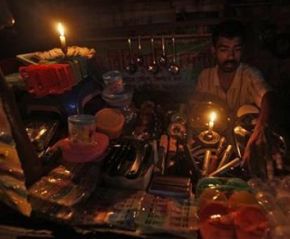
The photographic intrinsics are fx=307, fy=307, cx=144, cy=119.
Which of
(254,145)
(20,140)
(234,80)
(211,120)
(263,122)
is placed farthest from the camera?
(234,80)

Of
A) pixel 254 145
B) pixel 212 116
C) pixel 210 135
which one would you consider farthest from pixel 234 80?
pixel 254 145

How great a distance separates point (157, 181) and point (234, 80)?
206cm

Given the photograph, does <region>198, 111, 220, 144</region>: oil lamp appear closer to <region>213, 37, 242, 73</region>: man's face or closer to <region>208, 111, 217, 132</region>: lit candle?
<region>208, 111, 217, 132</region>: lit candle

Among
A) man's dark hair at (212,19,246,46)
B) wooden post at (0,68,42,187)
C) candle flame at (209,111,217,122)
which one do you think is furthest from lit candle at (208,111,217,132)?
wooden post at (0,68,42,187)

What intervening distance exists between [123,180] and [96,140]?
0.53 metres

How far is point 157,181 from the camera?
2912mm

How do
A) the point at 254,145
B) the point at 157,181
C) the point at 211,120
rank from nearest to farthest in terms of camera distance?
the point at 157,181 < the point at 254,145 < the point at 211,120

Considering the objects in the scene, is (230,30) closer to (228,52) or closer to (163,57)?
(228,52)

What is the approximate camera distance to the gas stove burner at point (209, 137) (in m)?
3.35

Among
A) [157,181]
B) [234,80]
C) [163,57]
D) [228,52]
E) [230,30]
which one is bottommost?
[157,181]

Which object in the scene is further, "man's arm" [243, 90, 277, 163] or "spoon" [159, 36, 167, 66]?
"spoon" [159, 36, 167, 66]

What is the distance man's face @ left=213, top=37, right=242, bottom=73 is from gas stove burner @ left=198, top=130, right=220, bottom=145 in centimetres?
97

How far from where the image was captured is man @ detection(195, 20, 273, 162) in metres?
3.59

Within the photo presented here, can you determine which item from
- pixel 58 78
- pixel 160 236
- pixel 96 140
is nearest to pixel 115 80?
pixel 58 78
